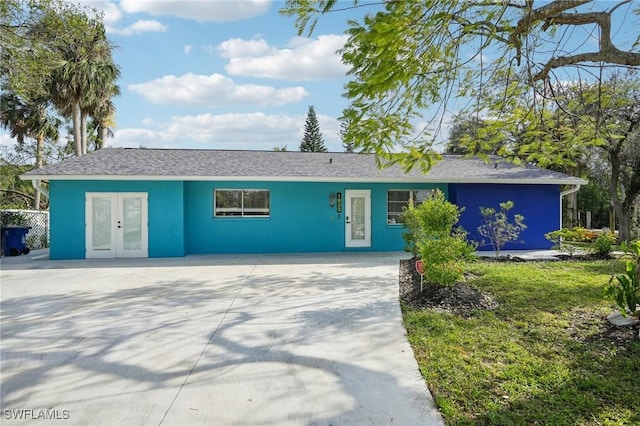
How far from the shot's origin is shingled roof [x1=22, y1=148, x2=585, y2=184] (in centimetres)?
1178

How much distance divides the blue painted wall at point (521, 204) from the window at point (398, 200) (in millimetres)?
1133

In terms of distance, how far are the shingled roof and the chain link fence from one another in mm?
2937

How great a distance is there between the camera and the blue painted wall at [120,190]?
1188 cm

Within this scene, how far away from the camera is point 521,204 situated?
1360cm

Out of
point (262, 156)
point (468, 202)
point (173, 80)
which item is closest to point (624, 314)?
point (468, 202)

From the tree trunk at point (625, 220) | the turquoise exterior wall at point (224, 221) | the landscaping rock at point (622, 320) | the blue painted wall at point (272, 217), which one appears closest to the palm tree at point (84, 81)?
the turquoise exterior wall at point (224, 221)

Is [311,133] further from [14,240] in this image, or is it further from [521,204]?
[14,240]

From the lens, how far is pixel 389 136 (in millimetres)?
5285

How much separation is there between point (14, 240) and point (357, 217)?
37.1ft

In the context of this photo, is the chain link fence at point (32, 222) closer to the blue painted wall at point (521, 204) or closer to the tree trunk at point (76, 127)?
the tree trunk at point (76, 127)

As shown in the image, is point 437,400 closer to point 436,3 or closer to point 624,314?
point 624,314

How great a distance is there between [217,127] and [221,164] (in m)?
3.92

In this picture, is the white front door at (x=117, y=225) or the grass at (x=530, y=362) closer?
the grass at (x=530, y=362)

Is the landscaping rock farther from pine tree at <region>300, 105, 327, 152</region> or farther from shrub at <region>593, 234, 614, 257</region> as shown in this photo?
pine tree at <region>300, 105, 327, 152</region>
